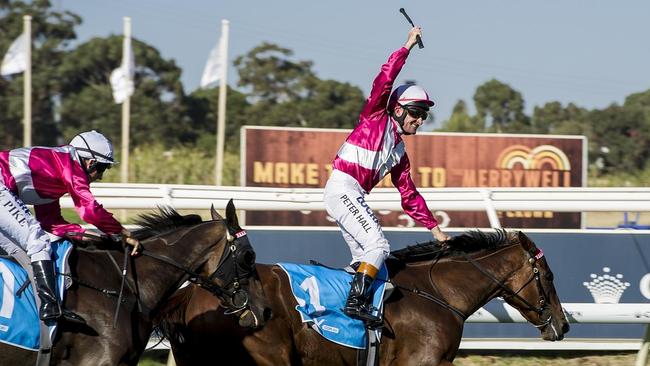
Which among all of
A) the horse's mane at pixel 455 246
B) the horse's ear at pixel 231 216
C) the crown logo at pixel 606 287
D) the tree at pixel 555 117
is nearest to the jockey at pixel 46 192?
the horse's ear at pixel 231 216

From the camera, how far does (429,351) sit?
562 cm

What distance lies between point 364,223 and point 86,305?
5.52ft

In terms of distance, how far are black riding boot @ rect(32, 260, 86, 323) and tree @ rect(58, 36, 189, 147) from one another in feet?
111

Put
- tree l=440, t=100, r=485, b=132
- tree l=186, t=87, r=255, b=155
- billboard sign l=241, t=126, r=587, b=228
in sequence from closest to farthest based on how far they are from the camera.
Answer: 1. billboard sign l=241, t=126, r=587, b=228
2. tree l=186, t=87, r=255, b=155
3. tree l=440, t=100, r=485, b=132

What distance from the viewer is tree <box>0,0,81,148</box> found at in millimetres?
38188

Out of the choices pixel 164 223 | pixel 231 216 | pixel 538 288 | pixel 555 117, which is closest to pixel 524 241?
pixel 538 288

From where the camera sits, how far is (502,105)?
4788 cm

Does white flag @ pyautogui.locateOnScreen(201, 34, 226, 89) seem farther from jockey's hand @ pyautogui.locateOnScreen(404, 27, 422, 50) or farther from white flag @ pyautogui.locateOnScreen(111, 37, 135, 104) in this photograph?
jockey's hand @ pyautogui.locateOnScreen(404, 27, 422, 50)

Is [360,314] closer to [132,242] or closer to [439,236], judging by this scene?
[439,236]

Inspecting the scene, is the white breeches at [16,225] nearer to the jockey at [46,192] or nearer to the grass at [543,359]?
the jockey at [46,192]

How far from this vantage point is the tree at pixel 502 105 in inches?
1858

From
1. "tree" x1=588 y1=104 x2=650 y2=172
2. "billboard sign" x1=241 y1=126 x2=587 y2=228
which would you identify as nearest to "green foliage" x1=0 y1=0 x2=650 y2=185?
"tree" x1=588 y1=104 x2=650 y2=172

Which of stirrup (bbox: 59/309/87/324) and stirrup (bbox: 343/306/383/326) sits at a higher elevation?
stirrup (bbox: 59/309/87/324)

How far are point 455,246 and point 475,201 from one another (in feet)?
4.27
